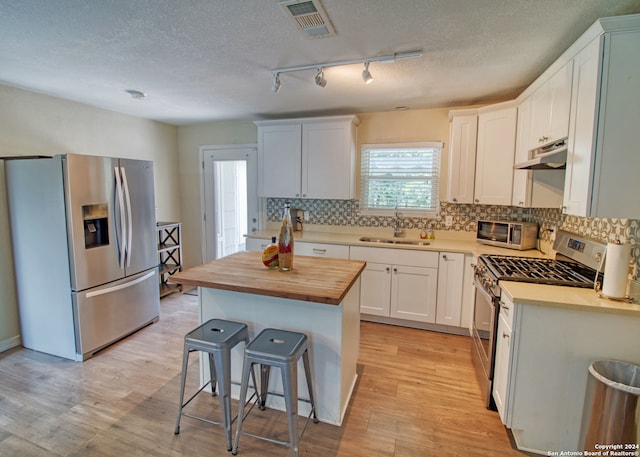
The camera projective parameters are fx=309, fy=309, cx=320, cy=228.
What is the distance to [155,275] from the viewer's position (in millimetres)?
3391

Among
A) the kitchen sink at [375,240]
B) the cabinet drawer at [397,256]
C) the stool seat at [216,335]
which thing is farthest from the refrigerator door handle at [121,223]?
the kitchen sink at [375,240]

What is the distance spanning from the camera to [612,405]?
1.46 meters

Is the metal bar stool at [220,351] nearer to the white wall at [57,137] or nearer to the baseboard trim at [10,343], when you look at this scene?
the baseboard trim at [10,343]

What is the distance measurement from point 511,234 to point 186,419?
123 inches

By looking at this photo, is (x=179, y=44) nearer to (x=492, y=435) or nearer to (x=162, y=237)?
(x=162, y=237)

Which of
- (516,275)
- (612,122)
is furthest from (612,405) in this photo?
(612,122)

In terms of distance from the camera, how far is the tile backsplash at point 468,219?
1961 millimetres

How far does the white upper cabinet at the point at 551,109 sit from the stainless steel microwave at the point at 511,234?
800mm

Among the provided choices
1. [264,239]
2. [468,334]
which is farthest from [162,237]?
[468,334]

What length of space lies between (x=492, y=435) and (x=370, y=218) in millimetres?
2507

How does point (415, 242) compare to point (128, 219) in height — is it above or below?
below

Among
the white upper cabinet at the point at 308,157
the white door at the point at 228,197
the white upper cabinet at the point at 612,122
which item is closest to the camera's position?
the white upper cabinet at the point at 612,122

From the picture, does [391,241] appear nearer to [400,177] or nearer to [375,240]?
[375,240]

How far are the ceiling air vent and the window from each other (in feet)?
6.86
